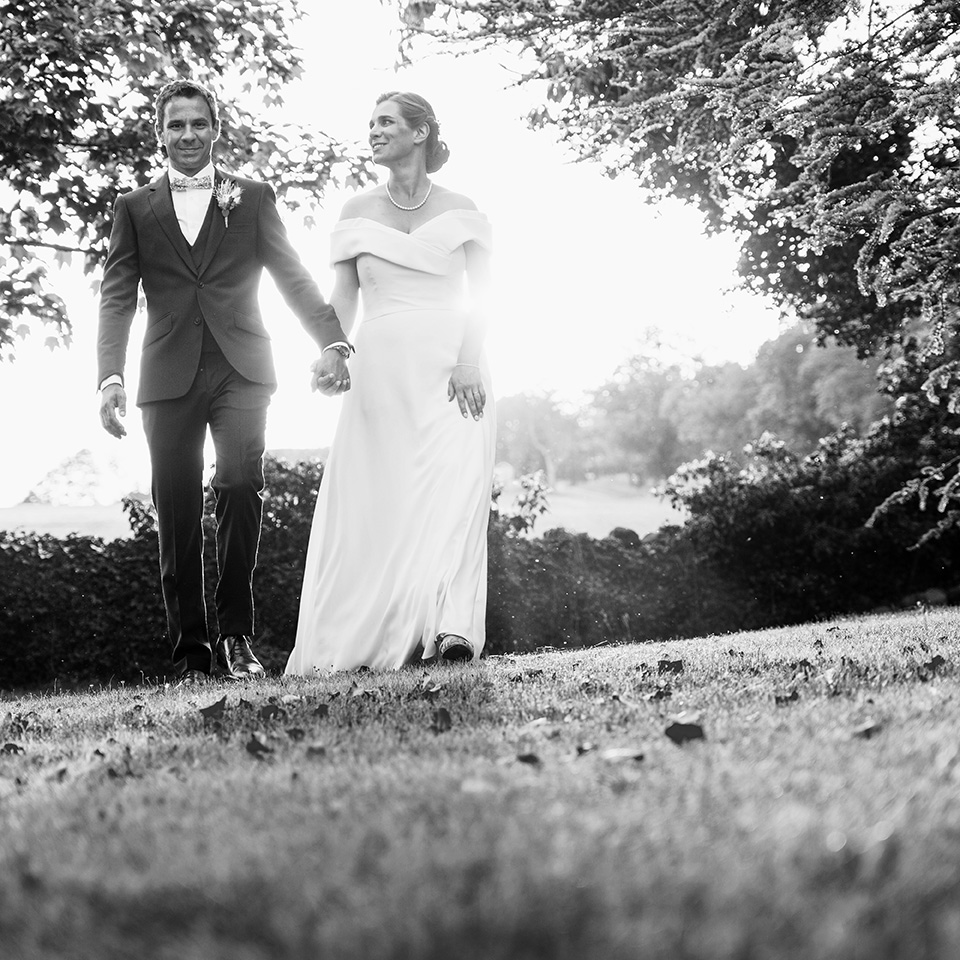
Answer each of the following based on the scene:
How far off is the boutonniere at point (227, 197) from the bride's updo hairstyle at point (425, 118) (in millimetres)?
941

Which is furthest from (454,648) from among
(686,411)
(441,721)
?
(686,411)

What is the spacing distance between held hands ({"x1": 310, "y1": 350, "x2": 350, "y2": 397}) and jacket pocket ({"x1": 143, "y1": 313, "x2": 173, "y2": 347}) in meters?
0.74

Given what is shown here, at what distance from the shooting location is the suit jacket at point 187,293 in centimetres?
540

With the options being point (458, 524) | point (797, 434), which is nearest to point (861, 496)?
point (458, 524)

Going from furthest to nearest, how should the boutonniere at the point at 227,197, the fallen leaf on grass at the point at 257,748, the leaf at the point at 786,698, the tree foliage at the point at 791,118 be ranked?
the tree foliage at the point at 791,118, the boutonniere at the point at 227,197, the leaf at the point at 786,698, the fallen leaf on grass at the point at 257,748

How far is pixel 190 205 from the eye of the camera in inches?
222

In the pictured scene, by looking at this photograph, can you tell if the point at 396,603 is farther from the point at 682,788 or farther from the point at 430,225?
the point at 682,788

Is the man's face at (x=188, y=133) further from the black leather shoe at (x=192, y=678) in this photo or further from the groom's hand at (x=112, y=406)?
the black leather shoe at (x=192, y=678)

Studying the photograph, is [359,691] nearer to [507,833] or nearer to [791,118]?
[507,833]

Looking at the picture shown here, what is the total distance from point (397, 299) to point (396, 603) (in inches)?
64.9

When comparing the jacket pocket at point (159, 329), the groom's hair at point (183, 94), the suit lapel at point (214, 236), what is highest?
the groom's hair at point (183, 94)

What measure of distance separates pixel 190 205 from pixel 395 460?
1702 mm

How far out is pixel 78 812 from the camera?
212 centimetres

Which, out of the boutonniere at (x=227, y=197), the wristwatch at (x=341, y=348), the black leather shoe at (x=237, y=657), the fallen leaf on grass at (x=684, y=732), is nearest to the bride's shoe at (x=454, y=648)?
the black leather shoe at (x=237, y=657)
